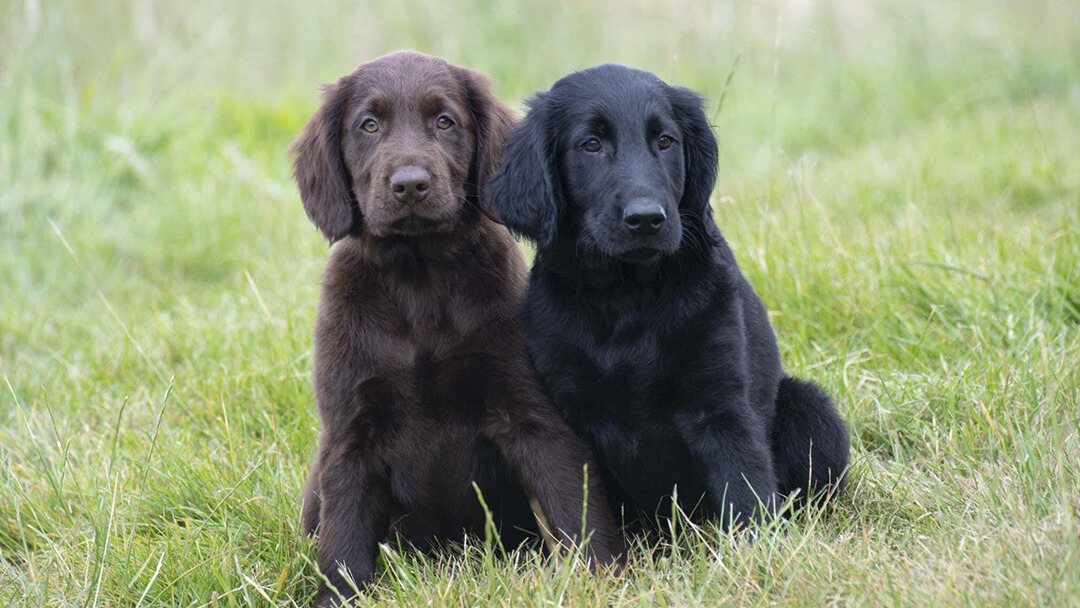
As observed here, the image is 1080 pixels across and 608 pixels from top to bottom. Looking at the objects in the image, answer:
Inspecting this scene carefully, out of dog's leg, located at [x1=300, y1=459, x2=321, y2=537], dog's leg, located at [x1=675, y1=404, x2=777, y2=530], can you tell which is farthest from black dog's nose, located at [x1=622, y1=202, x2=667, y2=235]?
dog's leg, located at [x1=300, y1=459, x2=321, y2=537]

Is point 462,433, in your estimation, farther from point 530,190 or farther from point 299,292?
point 299,292

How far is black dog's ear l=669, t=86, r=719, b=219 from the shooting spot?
8.69 ft

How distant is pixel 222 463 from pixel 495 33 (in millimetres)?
4418

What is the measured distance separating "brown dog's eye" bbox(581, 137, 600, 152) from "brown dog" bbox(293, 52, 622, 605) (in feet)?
1.02

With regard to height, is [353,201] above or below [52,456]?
above

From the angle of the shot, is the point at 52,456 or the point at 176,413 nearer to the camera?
the point at 52,456

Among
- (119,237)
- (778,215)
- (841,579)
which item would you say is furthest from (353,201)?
(119,237)

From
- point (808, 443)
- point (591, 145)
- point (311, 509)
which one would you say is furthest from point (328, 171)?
point (808, 443)

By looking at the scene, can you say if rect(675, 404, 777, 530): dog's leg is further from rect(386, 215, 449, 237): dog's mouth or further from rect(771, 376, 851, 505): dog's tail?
rect(386, 215, 449, 237): dog's mouth

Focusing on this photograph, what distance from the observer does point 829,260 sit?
3.69m

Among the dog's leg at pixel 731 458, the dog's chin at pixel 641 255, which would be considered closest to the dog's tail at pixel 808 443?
the dog's leg at pixel 731 458

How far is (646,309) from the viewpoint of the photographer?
2.51 metres

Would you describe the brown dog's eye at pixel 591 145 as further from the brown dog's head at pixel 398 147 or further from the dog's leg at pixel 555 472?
the dog's leg at pixel 555 472

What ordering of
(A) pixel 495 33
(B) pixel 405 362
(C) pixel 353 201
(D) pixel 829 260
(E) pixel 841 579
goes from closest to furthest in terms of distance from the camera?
(E) pixel 841 579 → (B) pixel 405 362 → (C) pixel 353 201 → (D) pixel 829 260 → (A) pixel 495 33
